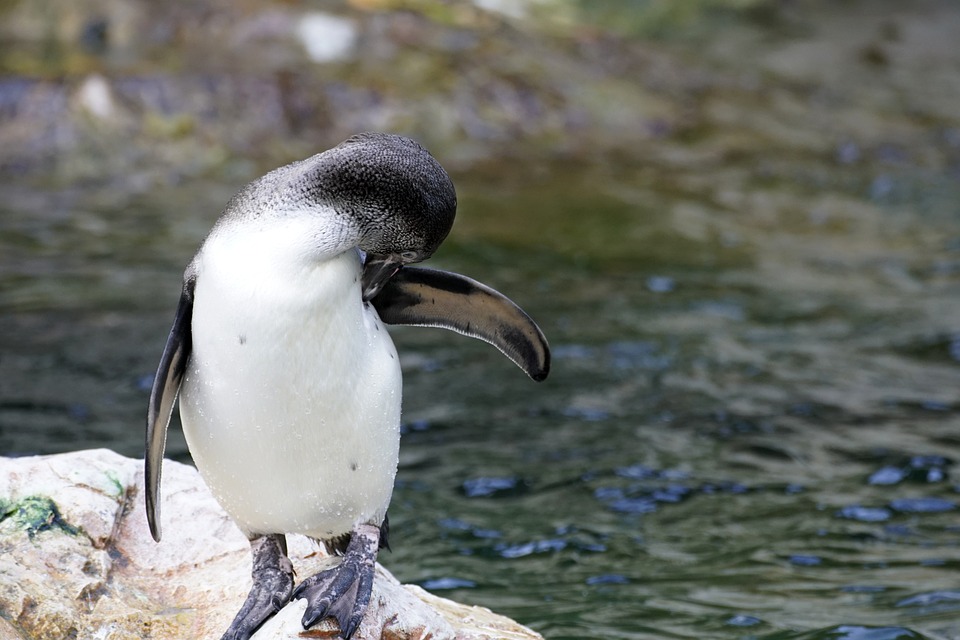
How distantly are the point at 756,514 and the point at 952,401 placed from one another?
1880 mm

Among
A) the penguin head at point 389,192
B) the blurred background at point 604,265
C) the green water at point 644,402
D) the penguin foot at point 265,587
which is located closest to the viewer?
the penguin head at point 389,192

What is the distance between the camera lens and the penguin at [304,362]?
3307mm

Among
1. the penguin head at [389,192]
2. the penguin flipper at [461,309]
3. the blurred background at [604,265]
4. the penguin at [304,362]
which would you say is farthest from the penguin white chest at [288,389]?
the blurred background at [604,265]

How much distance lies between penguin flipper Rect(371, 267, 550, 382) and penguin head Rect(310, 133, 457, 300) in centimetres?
56

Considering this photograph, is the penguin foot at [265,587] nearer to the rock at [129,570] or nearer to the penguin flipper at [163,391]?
the rock at [129,570]

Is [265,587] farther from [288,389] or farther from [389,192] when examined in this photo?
[389,192]

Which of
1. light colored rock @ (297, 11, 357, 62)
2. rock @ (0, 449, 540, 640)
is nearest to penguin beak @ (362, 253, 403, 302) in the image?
rock @ (0, 449, 540, 640)

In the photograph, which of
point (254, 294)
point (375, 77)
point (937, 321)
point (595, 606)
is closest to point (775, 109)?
point (375, 77)

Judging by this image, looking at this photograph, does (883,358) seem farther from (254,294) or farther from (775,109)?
(775,109)

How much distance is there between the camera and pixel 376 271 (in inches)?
143

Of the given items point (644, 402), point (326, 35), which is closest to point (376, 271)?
point (644, 402)

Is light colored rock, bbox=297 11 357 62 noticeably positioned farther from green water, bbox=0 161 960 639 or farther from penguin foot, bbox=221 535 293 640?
penguin foot, bbox=221 535 293 640

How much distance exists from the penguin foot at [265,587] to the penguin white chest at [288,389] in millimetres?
74

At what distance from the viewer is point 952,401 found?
707cm
